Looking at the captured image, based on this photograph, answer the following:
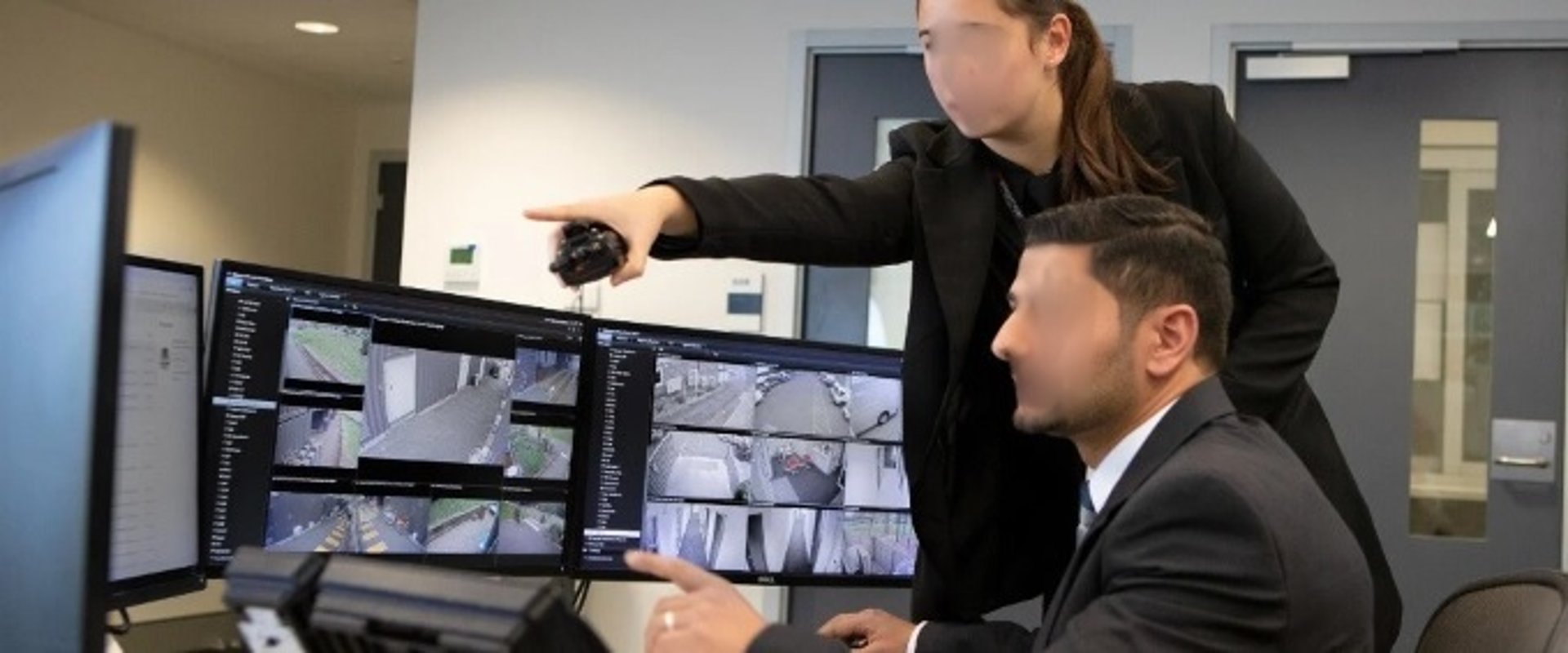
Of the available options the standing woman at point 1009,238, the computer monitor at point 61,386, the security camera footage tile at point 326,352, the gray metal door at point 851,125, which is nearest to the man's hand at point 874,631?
the standing woman at point 1009,238

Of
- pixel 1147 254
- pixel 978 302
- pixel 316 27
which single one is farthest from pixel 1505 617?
pixel 316 27

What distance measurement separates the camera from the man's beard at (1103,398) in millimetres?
1479

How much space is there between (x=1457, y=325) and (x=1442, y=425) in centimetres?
26

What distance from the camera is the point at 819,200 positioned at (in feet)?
5.61

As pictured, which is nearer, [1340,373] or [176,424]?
[176,424]

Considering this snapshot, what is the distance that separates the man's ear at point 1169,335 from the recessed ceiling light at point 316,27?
16.7 feet

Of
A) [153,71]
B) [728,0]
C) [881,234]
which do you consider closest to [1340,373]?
[728,0]

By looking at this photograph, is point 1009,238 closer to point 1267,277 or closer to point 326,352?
point 1267,277

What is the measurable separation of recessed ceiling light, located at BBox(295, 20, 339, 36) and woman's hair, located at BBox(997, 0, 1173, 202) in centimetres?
484

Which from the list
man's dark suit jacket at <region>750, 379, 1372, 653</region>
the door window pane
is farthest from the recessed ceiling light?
man's dark suit jacket at <region>750, 379, 1372, 653</region>

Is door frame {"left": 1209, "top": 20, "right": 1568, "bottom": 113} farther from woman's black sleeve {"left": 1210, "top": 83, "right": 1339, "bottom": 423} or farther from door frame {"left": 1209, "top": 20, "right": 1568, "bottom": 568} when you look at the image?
woman's black sleeve {"left": 1210, "top": 83, "right": 1339, "bottom": 423}

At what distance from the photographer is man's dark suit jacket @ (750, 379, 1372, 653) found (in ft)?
4.14

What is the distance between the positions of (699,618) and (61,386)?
1.66 feet

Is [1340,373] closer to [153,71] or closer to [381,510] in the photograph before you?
[381,510]
